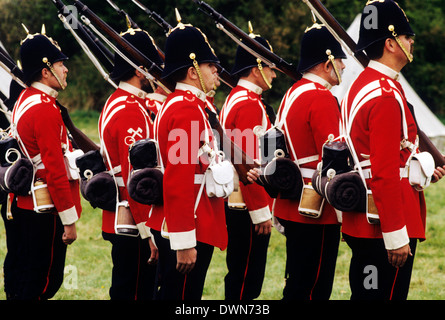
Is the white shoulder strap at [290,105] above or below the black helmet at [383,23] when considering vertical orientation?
below

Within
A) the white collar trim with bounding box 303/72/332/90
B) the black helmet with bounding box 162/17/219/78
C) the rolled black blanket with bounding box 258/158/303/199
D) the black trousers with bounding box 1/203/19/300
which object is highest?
the black helmet with bounding box 162/17/219/78

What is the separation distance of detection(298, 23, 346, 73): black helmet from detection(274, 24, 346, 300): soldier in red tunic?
7.2 inches

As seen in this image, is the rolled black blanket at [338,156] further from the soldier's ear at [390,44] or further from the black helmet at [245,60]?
the black helmet at [245,60]

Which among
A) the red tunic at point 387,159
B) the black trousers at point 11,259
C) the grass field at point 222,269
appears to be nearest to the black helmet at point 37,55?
the black trousers at point 11,259

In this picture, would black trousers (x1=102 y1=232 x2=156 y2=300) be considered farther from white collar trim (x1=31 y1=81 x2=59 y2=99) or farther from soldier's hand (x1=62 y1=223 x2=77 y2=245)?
white collar trim (x1=31 y1=81 x2=59 y2=99)

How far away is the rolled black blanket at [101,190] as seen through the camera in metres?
4.84

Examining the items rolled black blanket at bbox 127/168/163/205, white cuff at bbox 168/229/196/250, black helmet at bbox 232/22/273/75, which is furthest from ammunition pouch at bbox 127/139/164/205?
black helmet at bbox 232/22/273/75

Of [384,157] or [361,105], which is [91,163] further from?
[384,157]

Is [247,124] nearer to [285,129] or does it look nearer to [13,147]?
[285,129]

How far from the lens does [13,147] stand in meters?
5.15

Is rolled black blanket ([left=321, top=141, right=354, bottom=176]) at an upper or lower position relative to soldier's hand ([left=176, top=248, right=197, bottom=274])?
upper

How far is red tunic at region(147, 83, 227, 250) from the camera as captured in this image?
384 cm
